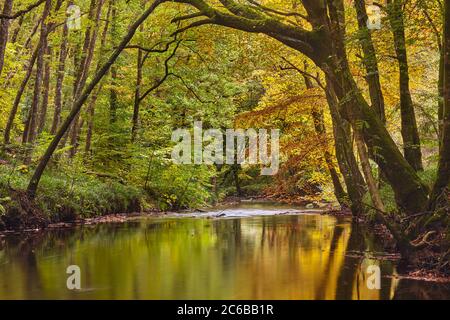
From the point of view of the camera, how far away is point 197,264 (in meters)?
10.3

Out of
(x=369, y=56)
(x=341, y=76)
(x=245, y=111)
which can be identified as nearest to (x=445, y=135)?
(x=369, y=56)

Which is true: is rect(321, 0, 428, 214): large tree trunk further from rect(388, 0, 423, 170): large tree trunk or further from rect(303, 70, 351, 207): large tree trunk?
rect(303, 70, 351, 207): large tree trunk

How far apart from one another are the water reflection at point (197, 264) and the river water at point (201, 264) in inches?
0.5

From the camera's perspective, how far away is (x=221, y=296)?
7.51m

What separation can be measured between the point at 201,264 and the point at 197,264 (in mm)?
72

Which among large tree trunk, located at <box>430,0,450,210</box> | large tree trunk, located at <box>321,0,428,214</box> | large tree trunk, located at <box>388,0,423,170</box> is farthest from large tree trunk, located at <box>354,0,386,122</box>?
large tree trunk, located at <box>430,0,450,210</box>

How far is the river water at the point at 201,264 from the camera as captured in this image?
774 cm

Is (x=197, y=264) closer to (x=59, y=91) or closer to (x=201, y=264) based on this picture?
(x=201, y=264)

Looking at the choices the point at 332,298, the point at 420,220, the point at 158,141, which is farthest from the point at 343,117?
the point at 158,141

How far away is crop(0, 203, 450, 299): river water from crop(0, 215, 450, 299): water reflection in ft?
0.05

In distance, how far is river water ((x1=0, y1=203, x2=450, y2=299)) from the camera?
25.4ft

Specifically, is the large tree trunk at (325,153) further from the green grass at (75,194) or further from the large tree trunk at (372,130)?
the large tree trunk at (372,130)

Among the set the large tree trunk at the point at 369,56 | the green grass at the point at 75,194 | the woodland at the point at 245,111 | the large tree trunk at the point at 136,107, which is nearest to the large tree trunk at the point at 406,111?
the woodland at the point at 245,111
